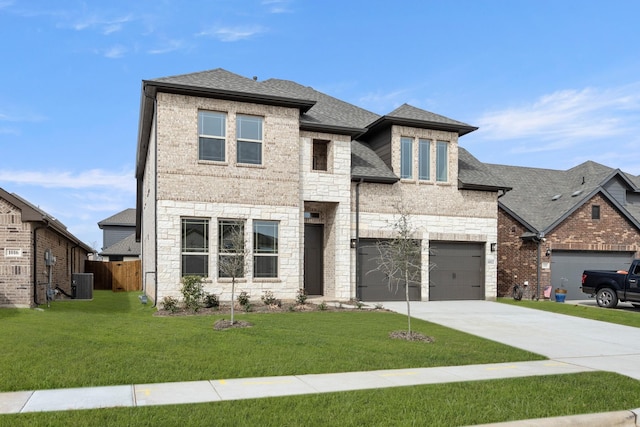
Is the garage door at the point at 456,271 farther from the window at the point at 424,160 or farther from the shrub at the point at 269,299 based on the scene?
the shrub at the point at 269,299

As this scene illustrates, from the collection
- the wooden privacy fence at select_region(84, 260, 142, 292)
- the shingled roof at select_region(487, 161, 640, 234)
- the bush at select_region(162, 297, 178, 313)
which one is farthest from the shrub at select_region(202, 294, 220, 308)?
the wooden privacy fence at select_region(84, 260, 142, 292)

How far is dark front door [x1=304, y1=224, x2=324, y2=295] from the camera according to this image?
821 inches

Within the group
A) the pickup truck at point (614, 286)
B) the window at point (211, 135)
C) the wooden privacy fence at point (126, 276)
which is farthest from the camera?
the wooden privacy fence at point (126, 276)

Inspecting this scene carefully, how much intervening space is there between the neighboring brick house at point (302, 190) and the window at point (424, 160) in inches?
1.6

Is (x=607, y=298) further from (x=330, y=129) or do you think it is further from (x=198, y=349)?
(x=198, y=349)

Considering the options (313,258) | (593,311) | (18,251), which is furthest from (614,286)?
(18,251)

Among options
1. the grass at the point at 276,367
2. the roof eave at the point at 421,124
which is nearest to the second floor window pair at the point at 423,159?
the roof eave at the point at 421,124

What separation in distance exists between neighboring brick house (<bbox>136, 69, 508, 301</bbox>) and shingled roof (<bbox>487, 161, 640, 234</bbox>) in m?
3.48

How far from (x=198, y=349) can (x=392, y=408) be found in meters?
4.51

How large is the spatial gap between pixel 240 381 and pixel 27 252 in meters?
10.9

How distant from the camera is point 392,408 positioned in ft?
20.7

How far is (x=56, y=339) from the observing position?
10078mm

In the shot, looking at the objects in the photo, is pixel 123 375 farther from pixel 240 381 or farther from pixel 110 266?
pixel 110 266

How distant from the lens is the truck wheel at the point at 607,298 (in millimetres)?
20078
